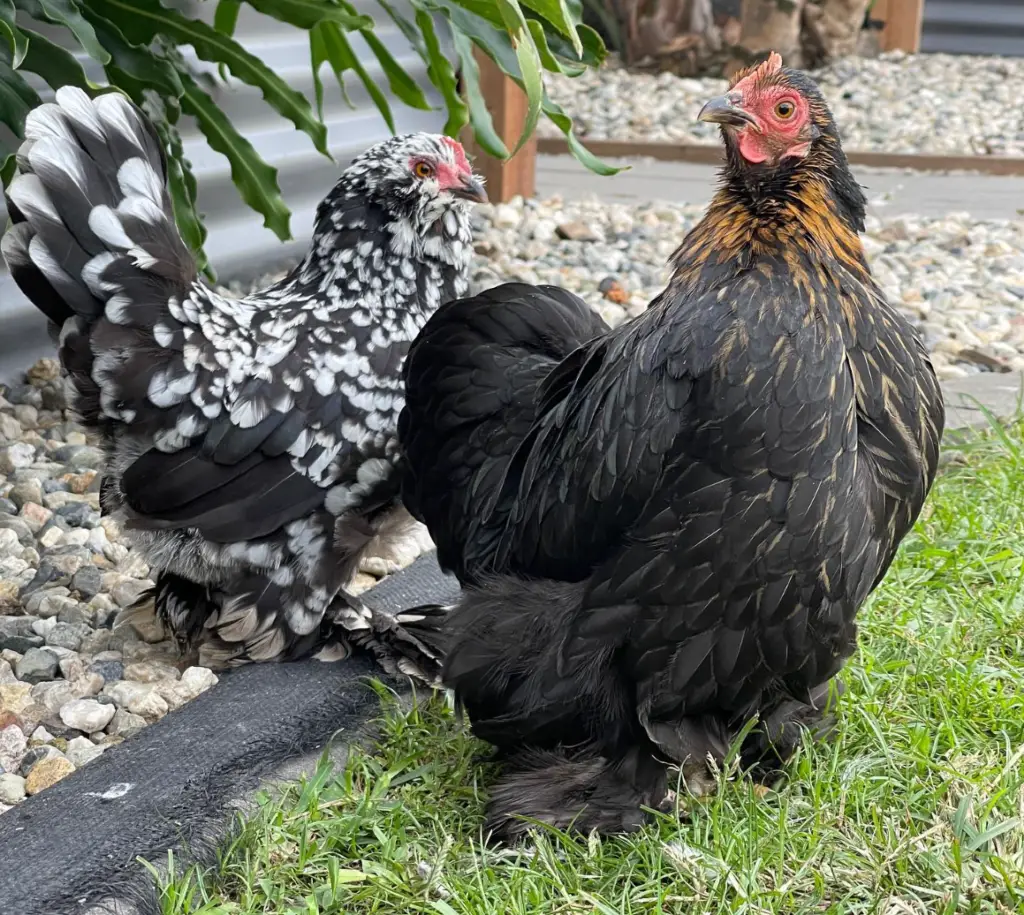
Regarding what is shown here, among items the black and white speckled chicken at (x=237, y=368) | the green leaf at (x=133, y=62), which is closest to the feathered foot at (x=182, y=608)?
the black and white speckled chicken at (x=237, y=368)

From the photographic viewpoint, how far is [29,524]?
330 cm

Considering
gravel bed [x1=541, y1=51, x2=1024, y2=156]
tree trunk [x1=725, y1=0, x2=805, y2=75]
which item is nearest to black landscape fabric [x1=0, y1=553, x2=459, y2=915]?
gravel bed [x1=541, y1=51, x2=1024, y2=156]

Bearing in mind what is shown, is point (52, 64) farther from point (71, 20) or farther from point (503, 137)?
point (503, 137)

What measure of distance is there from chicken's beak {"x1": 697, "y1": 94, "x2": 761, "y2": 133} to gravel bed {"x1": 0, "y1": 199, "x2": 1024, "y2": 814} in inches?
64.3

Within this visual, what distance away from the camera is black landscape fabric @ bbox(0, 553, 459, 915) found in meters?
2.02

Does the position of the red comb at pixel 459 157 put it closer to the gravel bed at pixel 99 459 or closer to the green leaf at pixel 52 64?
the green leaf at pixel 52 64

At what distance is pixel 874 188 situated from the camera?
7508mm

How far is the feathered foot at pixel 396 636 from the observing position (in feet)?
9.25

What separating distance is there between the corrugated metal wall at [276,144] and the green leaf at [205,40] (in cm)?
143

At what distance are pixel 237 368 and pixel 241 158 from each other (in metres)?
0.94

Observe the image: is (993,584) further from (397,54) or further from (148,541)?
(397,54)

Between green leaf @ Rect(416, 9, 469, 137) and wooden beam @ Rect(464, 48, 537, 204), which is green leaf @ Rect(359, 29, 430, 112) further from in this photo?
wooden beam @ Rect(464, 48, 537, 204)

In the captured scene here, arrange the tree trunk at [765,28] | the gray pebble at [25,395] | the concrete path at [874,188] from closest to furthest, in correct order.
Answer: the gray pebble at [25,395]
the concrete path at [874,188]
the tree trunk at [765,28]

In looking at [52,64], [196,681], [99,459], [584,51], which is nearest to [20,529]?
[99,459]
